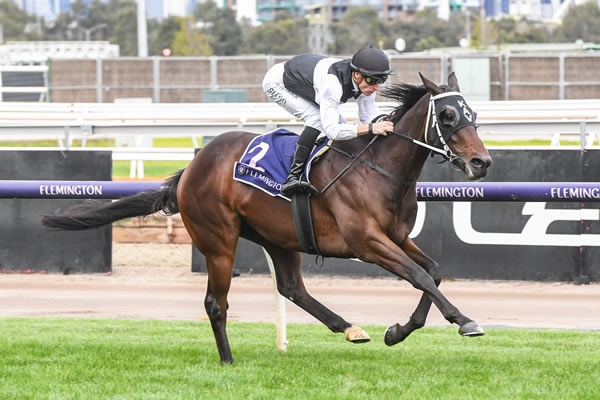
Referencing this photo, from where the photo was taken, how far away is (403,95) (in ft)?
23.3

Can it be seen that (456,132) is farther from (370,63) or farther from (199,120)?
(199,120)

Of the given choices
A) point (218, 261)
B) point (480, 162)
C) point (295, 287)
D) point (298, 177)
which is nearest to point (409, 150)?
point (480, 162)

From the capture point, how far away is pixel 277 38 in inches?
3979

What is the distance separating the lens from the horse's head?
21.2 feet

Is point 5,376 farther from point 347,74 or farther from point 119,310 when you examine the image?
point 119,310

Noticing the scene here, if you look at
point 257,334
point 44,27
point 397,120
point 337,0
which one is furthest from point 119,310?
point 337,0

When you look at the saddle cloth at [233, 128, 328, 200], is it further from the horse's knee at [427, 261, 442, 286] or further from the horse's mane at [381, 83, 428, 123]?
the horse's knee at [427, 261, 442, 286]

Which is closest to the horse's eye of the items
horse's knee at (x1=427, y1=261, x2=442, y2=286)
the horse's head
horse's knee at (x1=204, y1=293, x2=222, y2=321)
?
the horse's head

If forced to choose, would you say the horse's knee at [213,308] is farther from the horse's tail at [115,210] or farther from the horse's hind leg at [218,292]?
the horse's tail at [115,210]

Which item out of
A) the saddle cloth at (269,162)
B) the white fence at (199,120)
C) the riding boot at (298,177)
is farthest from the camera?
the white fence at (199,120)

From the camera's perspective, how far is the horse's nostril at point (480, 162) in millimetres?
6430

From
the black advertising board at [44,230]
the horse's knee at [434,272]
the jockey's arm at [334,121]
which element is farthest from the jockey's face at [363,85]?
the black advertising board at [44,230]

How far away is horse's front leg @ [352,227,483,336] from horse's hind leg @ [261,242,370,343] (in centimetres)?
63

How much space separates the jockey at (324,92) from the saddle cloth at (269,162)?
0.30ft
